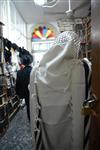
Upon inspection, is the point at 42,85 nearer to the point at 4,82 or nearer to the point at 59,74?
the point at 59,74

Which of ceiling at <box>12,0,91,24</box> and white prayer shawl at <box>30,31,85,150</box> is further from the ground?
ceiling at <box>12,0,91,24</box>

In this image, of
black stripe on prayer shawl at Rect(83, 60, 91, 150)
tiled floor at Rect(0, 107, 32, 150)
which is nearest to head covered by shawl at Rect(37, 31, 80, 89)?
black stripe on prayer shawl at Rect(83, 60, 91, 150)

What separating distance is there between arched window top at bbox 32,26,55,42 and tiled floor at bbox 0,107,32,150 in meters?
5.35

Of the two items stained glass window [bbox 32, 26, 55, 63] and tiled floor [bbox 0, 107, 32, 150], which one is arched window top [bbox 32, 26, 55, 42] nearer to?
stained glass window [bbox 32, 26, 55, 63]

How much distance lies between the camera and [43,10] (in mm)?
7320

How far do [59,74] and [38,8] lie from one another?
600 cm

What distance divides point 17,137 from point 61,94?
238cm

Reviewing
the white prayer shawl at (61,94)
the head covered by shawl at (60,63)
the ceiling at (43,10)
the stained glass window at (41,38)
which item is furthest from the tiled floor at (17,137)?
the stained glass window at (41,38)

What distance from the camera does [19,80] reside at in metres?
3.91

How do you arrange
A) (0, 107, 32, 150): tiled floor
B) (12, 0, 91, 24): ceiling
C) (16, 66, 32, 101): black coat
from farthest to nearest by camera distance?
(12, 0, 91, 24): ceiling
(16, 66, 32, 101): black coat
(0, 107, 32, 150): tiled floor

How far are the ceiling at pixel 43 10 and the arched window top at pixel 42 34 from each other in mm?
534

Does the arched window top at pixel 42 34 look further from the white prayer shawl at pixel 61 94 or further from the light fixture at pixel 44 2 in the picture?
the white prayer shawl at pixel 61 94

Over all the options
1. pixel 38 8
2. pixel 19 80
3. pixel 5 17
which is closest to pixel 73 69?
pixel 19 80

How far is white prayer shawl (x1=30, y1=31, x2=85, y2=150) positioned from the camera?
153 centimetres
